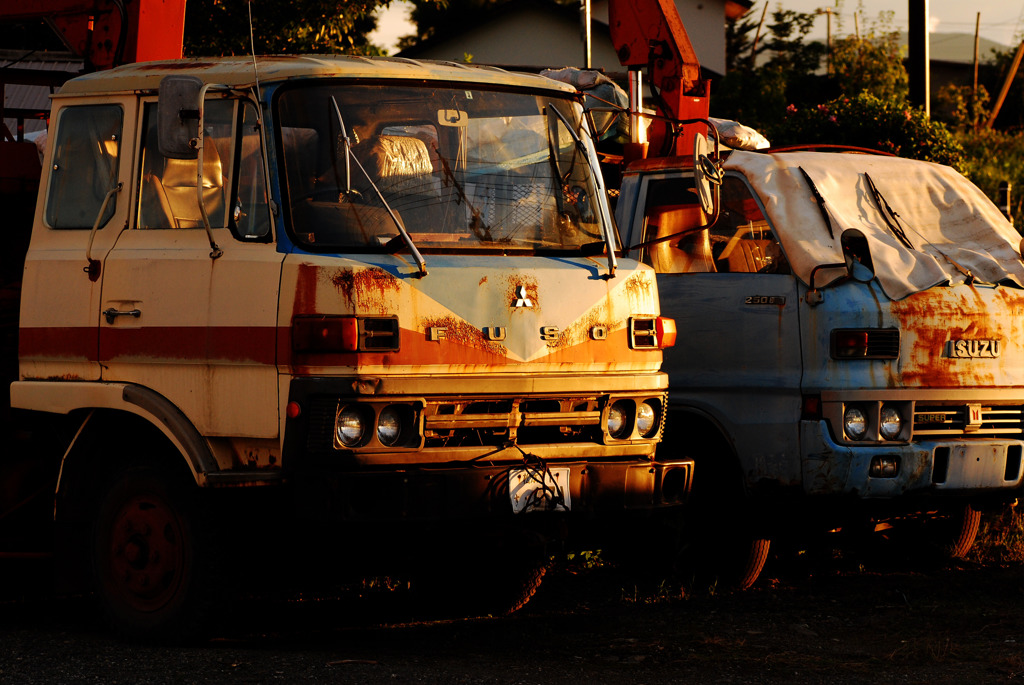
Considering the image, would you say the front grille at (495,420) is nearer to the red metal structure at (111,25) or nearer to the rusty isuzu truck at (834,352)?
the rusty isuzu truck at (834,352)

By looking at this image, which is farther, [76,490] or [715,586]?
[715,586]

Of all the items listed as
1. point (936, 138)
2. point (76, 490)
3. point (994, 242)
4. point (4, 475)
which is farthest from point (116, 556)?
point (936, 138)

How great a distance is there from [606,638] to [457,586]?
102cm

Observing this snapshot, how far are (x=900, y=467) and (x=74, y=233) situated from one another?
426cm

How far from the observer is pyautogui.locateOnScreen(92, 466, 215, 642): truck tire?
6434mm

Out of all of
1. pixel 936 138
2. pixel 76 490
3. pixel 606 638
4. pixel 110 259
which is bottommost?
pixel 606 638

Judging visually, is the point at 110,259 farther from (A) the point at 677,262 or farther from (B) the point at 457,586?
(A) the point at 677,262

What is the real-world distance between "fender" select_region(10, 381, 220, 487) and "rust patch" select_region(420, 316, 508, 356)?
1.09 m

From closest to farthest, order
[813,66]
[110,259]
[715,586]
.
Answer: [110,259] → [715,586] → [813,66]

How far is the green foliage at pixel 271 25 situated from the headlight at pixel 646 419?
10.6 m

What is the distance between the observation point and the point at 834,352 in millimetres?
7793

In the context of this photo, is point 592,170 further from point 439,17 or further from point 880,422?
point 439,17

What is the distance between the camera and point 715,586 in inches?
330

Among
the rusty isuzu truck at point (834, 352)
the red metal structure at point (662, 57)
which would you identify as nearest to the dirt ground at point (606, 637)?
the rusty isuzu truck at point (834, 352)
